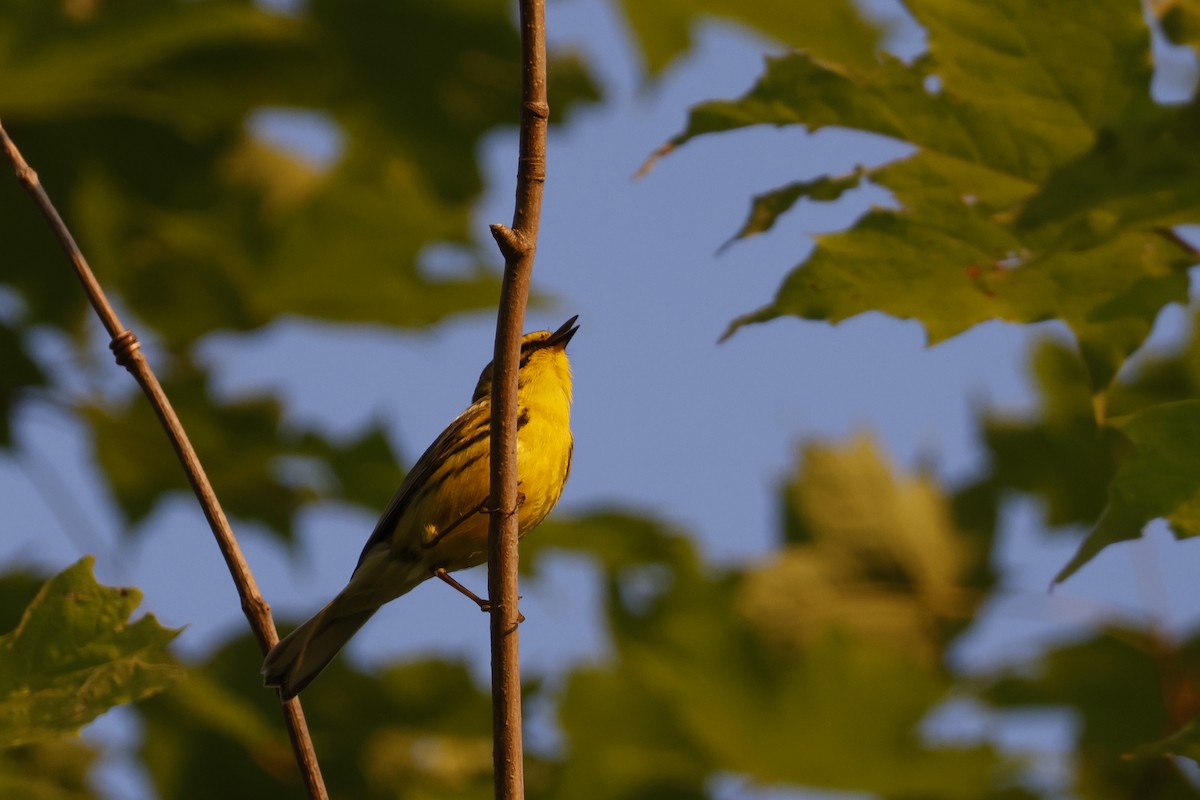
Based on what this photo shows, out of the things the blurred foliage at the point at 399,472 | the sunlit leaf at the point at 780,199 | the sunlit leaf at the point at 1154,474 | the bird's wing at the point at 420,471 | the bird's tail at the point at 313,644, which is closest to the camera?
the sunlit leaf at the point at 1154,474

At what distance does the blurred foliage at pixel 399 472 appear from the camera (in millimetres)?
4809

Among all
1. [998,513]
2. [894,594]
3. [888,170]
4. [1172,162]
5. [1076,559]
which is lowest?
[1076,559]

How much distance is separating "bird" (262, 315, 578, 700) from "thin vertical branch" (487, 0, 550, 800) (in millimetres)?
1438

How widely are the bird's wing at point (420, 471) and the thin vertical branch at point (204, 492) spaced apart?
6.11 ft

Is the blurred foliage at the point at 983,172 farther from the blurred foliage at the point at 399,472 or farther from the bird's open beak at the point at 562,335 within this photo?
the bird's open beak at the point at 562,335

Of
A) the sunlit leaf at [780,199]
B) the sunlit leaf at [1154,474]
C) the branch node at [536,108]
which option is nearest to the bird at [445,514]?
the sunlit leaf at [780,199]

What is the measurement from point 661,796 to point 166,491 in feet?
7.61

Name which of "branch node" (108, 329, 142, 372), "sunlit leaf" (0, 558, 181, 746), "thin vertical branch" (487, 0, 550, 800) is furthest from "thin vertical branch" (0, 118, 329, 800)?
"thin vertical branch" (487, 0, 550, 800)

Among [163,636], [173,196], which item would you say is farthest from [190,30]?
[163,636]

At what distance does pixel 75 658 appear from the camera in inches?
89.2

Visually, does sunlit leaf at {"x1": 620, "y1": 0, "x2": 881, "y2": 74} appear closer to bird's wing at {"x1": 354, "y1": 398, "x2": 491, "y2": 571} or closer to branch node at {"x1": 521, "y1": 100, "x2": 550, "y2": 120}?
bird's wing at {"x1": 354, "y1": 398, "x2": 491, "y2": 571}

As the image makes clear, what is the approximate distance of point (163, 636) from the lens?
87.6 inches

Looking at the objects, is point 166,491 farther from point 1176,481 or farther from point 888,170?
point 1176,481

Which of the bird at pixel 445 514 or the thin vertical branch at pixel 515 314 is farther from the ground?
the bird at pixel 445 514
